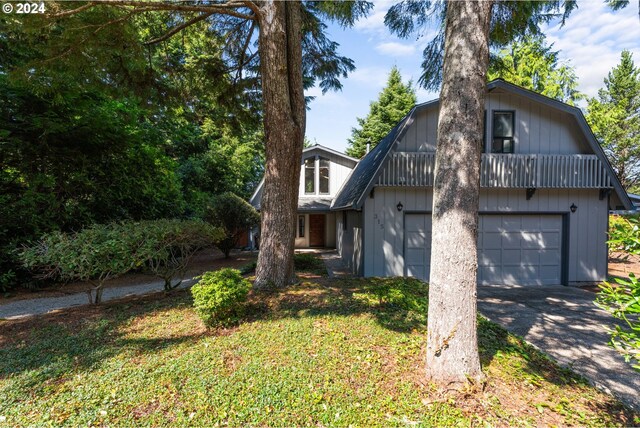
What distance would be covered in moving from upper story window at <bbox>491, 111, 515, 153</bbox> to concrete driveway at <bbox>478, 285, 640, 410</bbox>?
13.9 ft

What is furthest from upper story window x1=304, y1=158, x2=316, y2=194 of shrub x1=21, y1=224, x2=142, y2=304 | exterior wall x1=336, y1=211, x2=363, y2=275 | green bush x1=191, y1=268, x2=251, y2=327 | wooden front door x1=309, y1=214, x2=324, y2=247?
green bush x1=191, y1=268, x2=251, y2=327

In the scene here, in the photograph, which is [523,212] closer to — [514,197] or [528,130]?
[514,197]

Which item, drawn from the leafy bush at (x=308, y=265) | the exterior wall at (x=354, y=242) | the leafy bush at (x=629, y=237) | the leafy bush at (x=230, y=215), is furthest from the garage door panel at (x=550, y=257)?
the leafy bush at (x=230, y=215)

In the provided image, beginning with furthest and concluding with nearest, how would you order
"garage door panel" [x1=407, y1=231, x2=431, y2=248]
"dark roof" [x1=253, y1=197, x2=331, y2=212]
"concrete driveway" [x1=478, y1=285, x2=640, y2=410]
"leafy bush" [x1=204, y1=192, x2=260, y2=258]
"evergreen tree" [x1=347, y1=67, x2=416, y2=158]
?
"evergreen tree" [x1=347, y1=67, x2=416, y2=158] → "dark roof" [x1=253, y1=197, x2=331, y2=212] → "leafy bush" [x1=204, y1=192, x2=260, y2=258] → "garage door panel" [x1=407, y1=231, x2=431, y2=248] → "concrete driveway" [x1=478, y1=285, x2=640, y2=410]

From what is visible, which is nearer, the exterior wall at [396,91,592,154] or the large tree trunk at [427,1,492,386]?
the large tree trunk at [427,1,492,386]

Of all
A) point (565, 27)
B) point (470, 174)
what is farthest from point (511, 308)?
point (565, 27)

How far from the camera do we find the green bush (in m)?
4.19

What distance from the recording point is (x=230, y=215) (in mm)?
12961

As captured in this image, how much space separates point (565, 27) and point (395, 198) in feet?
17.0

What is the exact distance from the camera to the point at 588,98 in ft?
78.5

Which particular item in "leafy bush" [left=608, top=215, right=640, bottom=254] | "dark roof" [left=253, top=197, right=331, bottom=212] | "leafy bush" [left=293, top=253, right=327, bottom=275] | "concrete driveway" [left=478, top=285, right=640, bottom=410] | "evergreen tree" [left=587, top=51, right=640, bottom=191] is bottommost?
"concrete driveway" [left=478, top=285, right=640, bottom=410]

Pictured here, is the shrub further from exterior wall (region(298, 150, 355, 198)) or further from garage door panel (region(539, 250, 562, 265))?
exterior wall (region(298, 150, 355, 198))

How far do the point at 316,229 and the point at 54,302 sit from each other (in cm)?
1305

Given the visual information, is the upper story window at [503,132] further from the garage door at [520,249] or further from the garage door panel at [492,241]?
the garage door panel at [492,241]
